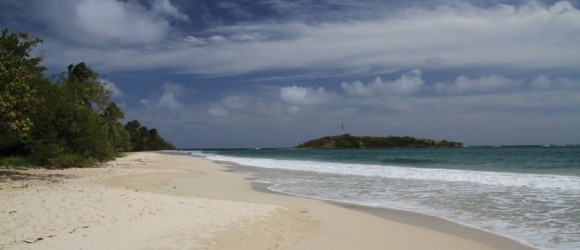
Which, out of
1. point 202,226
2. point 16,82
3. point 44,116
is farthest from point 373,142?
point 202,226

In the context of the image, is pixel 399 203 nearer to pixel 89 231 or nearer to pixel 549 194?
pixel 549 194

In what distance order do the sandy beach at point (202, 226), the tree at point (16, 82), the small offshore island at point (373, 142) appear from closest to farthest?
Result: the sandy beach at point (202, 226) < the tree at point (16, 82) < the small offshore island at point (373, 142)

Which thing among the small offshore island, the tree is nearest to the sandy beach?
the tree

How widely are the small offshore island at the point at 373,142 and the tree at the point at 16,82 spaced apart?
129750mm

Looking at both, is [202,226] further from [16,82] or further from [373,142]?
[373,142]

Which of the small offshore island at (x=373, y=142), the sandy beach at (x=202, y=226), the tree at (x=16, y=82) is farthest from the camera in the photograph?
the small offshore island at (x=373, y=142)

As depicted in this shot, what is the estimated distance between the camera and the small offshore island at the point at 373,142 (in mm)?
134375

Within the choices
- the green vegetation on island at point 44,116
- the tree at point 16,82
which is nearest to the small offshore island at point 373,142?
the green vegetation on island at point 44,116

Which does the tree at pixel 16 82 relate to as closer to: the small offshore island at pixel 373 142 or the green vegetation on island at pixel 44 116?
the green vegetation on island at pixel 44 116

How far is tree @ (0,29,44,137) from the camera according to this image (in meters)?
13.1

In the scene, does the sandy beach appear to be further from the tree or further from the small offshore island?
the small offshore island

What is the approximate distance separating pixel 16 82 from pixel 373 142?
448ft

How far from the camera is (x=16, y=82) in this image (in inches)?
529

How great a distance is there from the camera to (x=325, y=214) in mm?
10031
